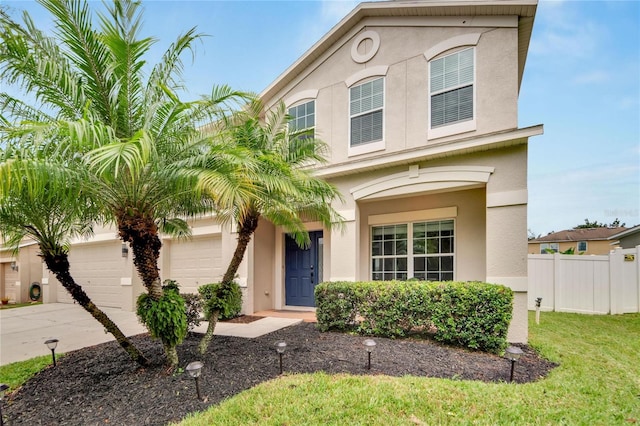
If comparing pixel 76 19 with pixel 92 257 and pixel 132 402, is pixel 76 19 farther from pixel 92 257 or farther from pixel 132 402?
pixel 92 257

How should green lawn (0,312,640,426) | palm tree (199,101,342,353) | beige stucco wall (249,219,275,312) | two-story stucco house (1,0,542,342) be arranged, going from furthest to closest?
beige stucco wall (249,219,275,312), two-story stucco house (1,0,542,342), palm tree (199,101,342,353), green lawn (0,312,640,426)

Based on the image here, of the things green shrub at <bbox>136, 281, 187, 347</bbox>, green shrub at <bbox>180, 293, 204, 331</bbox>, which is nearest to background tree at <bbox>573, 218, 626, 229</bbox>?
green shrub at <bbox>180, 293, 204, 331</bbox>

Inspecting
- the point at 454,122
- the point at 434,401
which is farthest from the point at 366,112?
the point at 434,401

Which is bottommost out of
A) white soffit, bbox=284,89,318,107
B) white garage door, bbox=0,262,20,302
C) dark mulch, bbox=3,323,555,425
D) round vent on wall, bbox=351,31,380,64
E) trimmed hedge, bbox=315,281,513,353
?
white garage door, bbox=0,262,20,302

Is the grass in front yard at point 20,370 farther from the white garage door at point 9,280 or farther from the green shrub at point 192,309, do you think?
the white garage door at point 9,280

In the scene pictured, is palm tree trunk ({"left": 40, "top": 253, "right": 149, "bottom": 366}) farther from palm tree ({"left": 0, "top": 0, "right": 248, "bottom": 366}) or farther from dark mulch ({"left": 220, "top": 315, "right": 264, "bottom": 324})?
dark mulch ({"left": 220, "top": 315, "right": 264, "bottom": 324})

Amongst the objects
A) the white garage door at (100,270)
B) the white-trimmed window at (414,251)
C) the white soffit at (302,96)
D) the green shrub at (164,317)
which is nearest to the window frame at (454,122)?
the white-trimmed window at (414,251)

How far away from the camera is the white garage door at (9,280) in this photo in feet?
55.9

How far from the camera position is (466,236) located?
27.0 ft

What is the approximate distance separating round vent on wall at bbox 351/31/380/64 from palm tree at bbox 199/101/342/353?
359 centimetres

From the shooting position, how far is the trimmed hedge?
5809 mm

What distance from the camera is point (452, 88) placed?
7.45 metres

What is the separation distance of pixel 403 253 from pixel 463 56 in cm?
511

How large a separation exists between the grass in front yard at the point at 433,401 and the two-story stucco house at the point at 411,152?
2041 mm
